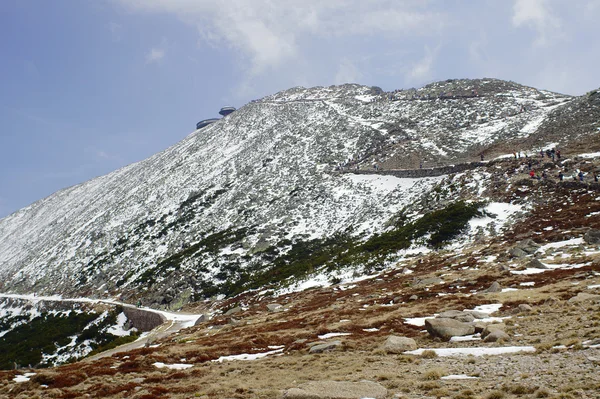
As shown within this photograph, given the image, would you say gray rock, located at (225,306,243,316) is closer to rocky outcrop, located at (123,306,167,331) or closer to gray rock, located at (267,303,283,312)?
gray rock, located at (267,303,283,312)

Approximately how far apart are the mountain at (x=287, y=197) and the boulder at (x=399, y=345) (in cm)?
2710

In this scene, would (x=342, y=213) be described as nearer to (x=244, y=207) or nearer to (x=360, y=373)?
(x=244, y=207)

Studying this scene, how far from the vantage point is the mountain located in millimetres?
58125

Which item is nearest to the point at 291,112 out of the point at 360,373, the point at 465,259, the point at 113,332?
the point at 113,332

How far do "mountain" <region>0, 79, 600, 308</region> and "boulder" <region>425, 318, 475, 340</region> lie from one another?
25.8m

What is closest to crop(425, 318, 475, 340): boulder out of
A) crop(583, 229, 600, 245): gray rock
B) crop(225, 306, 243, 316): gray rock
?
crop(583, 229, 600, 245): gray rock

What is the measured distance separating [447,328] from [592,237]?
21.8 m

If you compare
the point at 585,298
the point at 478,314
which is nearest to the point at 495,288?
the point at 478,314

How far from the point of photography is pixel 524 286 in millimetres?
24219

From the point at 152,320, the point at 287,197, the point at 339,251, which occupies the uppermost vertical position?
the point at 287,197

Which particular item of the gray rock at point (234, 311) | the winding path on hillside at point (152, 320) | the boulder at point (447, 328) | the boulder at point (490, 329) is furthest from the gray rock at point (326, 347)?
the gray rock at point (234, 311)

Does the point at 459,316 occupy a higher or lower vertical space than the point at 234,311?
higher

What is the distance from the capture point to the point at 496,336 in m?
14.8

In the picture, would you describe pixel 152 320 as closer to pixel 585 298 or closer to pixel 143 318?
pixel 143 318
